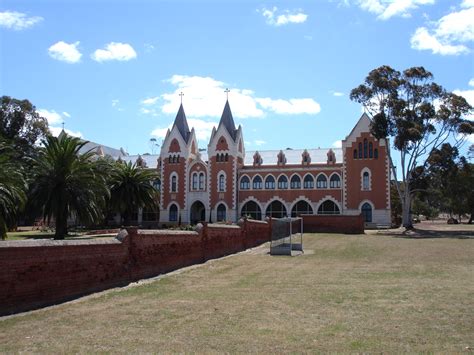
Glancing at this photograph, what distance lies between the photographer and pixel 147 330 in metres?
9.05

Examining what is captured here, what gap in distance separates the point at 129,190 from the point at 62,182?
18.8 meters

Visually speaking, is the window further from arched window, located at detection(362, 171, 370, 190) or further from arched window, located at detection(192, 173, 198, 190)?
arched window, located at detection(362, 171, 370, 190)

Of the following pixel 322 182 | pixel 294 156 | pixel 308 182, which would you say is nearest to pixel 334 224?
pixel 322 182

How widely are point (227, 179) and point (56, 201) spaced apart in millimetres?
36030

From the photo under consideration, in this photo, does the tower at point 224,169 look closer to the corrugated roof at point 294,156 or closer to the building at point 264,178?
the building at point 264,178

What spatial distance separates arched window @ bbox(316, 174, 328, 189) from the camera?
6281cm

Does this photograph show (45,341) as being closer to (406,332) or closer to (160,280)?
(406,332)

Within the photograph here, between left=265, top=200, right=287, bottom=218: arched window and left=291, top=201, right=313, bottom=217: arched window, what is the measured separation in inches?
55.3

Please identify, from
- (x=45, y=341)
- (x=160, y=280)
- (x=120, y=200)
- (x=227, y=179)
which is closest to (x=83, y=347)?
(x=45, y=341)

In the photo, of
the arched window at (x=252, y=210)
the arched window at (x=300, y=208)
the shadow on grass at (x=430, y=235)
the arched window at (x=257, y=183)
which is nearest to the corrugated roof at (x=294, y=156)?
the arched window at (x=257, y=183)

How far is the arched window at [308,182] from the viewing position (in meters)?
63.5

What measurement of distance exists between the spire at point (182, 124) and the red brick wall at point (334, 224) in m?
28.7

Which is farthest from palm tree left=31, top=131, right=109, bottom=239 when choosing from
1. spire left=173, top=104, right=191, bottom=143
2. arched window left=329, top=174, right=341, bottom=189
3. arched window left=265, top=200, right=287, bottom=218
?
spire left=173, top=104, right=191, bottom=143

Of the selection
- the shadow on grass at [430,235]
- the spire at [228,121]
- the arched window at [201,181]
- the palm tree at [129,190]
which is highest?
the spire at [228,121]
